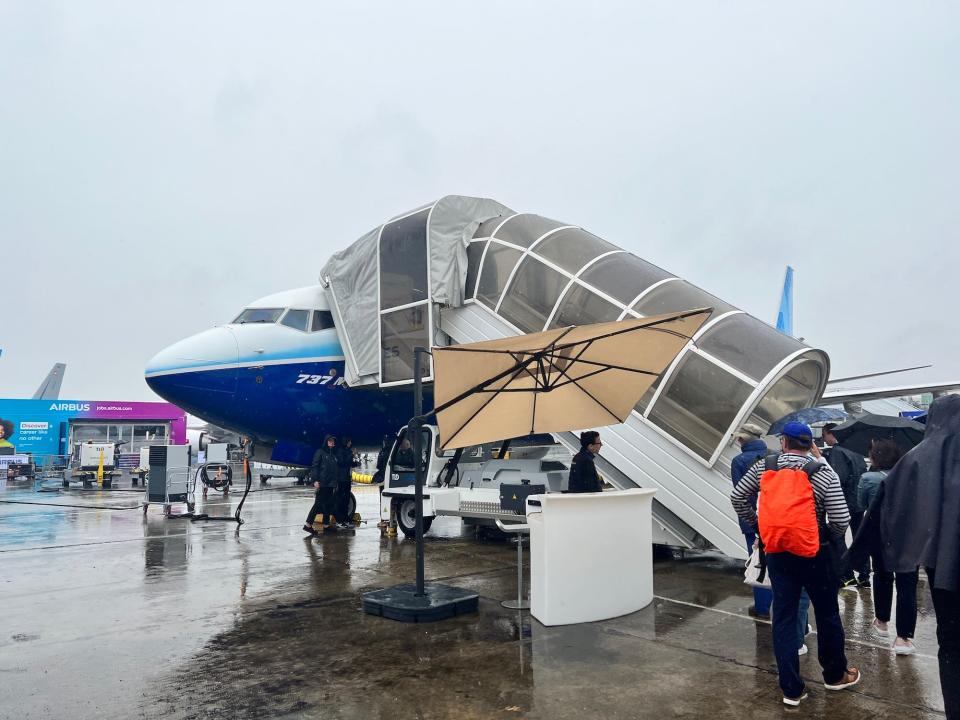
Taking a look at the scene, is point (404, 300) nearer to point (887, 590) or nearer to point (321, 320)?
point (321, 320)

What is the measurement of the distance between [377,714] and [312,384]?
9499 millimetres

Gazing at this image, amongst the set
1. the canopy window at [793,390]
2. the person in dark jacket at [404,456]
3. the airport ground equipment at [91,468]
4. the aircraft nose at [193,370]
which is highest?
the aircraft nose at [193,370]

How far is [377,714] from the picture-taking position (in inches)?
149

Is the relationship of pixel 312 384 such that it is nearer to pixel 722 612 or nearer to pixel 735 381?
pixel 735 381

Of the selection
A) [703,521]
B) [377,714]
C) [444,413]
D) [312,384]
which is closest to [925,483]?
[377,714]

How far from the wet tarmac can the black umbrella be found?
1.69 m

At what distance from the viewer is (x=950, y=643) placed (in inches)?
117

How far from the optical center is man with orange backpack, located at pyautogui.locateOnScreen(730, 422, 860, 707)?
3.80m

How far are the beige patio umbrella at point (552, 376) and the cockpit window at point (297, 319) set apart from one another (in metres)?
7.02

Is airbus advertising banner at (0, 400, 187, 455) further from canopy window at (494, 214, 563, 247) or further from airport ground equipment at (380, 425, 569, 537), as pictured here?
canopy window at (494, 214, 563, 247)

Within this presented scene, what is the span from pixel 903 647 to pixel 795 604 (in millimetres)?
1679

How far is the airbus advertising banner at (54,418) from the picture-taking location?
137ft

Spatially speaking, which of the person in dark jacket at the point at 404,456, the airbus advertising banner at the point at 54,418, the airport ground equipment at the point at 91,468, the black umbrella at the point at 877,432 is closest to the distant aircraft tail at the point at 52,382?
the airbus advertising banner at the point at 54,418

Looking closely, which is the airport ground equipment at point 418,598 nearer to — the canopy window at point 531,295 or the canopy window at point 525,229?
the canopy window at point 531,295
